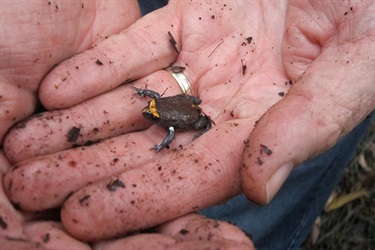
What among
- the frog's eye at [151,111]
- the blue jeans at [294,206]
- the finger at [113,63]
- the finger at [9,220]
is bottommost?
the blue jeans at [294,206]

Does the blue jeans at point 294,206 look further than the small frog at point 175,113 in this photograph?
Yes

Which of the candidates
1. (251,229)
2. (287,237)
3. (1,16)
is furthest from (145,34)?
(287,237)

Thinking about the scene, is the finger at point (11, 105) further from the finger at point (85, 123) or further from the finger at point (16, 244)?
the finger at point (16, 244)

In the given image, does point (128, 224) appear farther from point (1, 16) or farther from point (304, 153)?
point (1, 16)

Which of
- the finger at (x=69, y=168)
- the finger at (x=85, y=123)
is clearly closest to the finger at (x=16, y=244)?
the finger at (x=69, y=168)

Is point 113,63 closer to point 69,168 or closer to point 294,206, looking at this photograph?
point 69,168
